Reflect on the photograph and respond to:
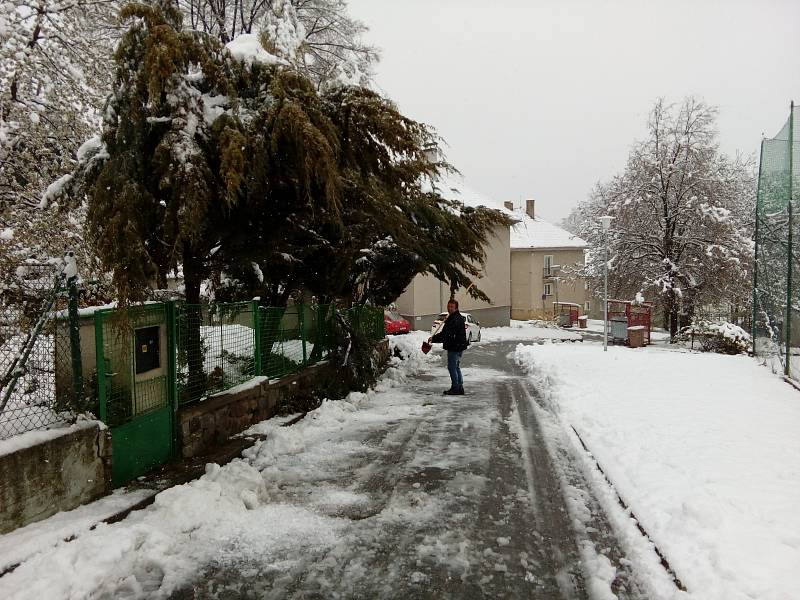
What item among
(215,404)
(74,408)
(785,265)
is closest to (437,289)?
(785,265)

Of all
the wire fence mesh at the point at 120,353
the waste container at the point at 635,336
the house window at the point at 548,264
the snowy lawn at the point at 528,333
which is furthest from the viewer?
the house window at the point at 548,264

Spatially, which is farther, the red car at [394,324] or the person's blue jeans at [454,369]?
the red car at [394,324]

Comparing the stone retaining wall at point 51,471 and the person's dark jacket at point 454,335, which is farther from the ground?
the person's dark jacket at point 454,335

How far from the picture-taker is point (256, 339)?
7.89 m

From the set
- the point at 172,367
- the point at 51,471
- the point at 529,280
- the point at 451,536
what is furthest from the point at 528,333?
the point at 51,471

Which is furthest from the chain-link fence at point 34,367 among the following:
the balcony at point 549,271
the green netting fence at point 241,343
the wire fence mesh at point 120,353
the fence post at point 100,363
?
the balcony at point 549,271

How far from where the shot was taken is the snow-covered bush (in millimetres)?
18078

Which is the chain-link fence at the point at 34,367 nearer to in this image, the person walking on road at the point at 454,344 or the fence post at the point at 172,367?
the fence post at the point at 172,367

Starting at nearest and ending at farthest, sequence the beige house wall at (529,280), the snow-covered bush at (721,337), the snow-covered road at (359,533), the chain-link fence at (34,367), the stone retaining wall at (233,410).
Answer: the snow-covered road at (359,533), the chain-link fence at (34,367), the stone retaining wall at (233,410), the snow-covered bush at (721,337), the beige house wall at (529,280)

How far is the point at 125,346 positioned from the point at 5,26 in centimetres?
471

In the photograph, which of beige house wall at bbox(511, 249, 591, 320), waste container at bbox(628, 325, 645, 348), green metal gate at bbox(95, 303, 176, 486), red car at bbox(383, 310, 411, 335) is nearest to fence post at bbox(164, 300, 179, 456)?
green metal gate at bbox(95, 303, 176, 486)

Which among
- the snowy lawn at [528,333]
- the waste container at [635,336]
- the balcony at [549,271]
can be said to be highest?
the balcony at [549,271]

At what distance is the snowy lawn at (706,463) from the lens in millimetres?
3566

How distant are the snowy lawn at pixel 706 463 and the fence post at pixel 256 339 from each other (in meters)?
4.60
